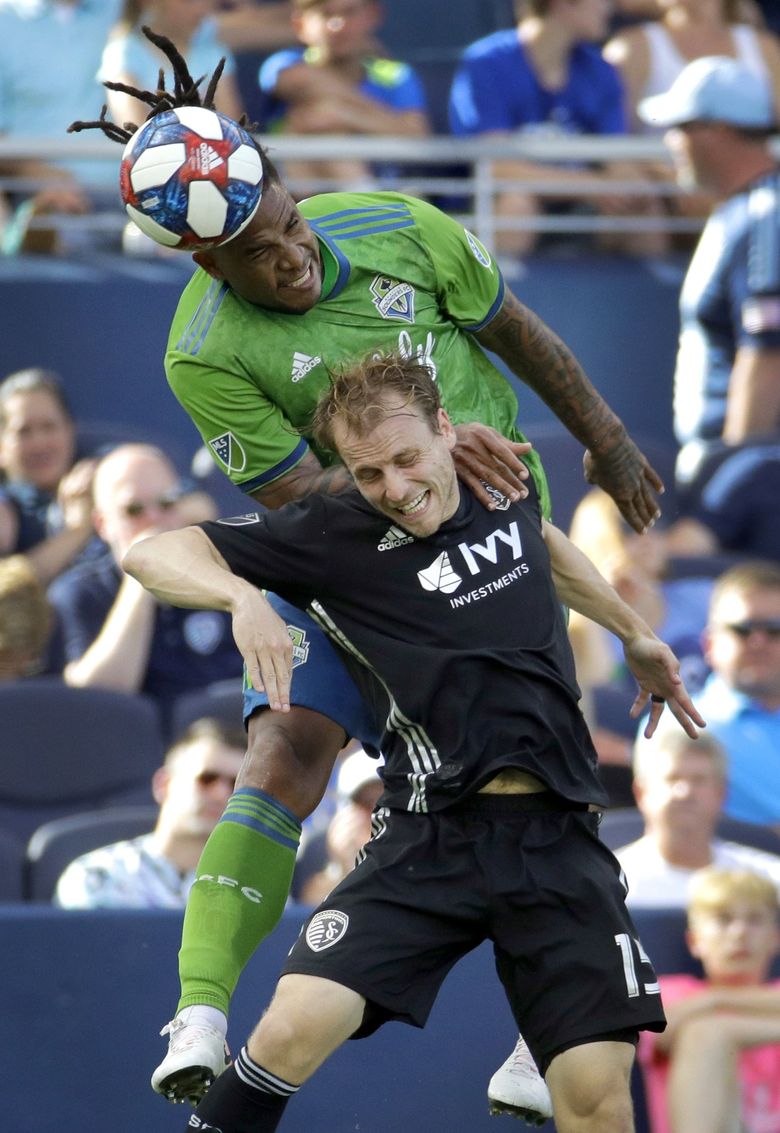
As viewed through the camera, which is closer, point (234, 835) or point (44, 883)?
point (234, 835)

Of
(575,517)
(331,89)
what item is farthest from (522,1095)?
(331,89)

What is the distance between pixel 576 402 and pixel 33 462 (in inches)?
145

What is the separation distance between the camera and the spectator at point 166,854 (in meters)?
6.27

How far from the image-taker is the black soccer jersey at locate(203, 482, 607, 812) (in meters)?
4.39

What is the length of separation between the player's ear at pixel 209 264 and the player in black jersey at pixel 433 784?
0.46m

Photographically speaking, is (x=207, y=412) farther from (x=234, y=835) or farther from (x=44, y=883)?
(x=44, y=883)

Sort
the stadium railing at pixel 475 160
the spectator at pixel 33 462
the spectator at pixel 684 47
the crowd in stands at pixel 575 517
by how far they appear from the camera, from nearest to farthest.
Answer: the crowd in stands at pixel 575 517, the spectator at pixel 33 462, the stadium railing at pixel 475 160, the spectator at pixel 684 47

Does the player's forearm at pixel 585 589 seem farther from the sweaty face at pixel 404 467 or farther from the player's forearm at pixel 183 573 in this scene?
the player's forearm at pixel 183 573

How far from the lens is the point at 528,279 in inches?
381

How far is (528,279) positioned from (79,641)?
323cm

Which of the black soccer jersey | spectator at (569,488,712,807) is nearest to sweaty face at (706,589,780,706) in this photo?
spectator at (569,488,712,807)

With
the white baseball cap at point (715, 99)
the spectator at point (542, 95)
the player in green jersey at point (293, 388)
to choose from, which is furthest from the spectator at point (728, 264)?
the player in green jersey at point (293, 388)

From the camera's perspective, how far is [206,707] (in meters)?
7.28

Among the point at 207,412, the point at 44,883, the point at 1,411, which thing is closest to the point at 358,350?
the point at 207,412
